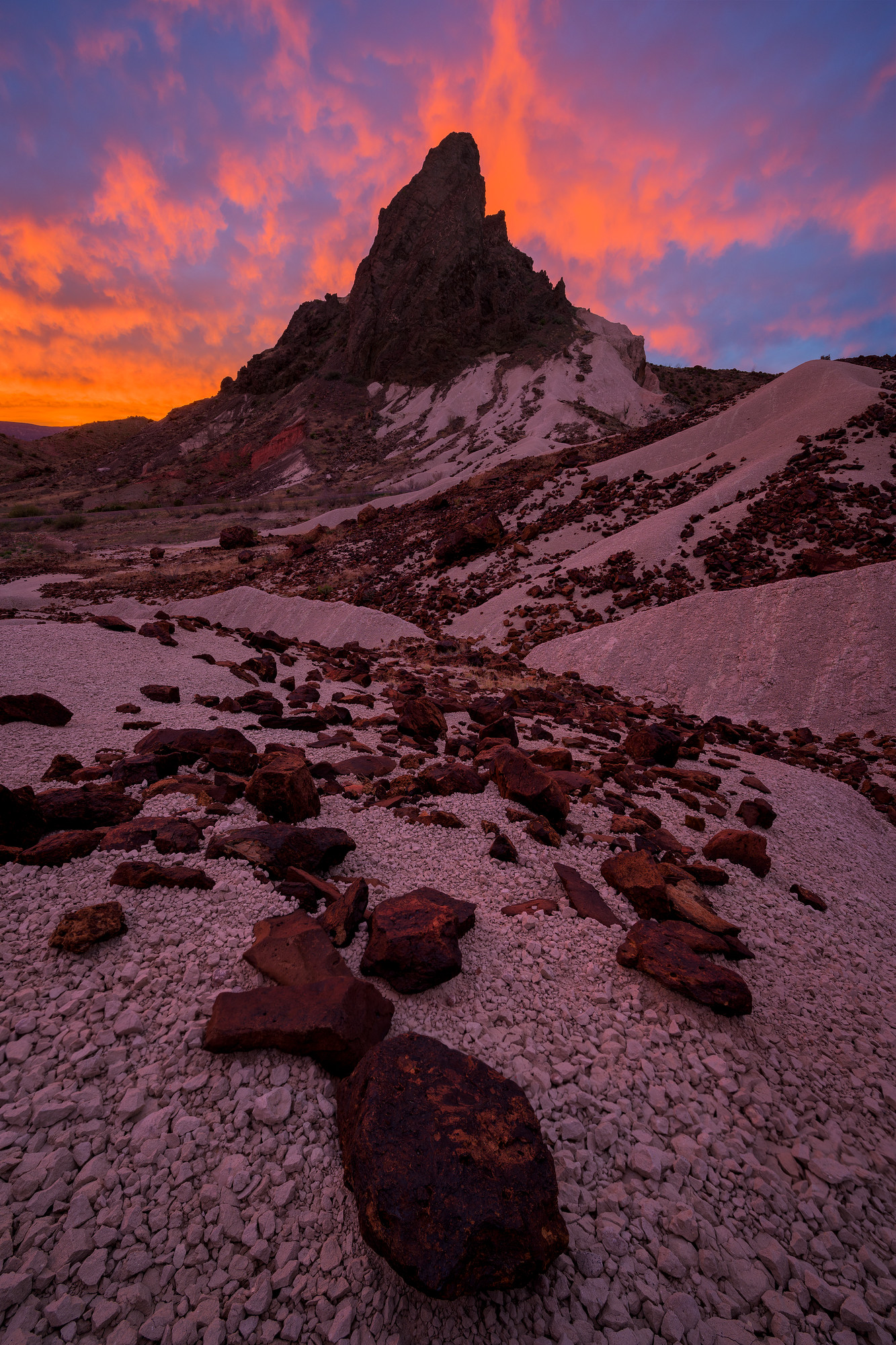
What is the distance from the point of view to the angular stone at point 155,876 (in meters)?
3.29

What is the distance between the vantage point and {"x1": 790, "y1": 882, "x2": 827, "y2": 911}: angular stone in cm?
440

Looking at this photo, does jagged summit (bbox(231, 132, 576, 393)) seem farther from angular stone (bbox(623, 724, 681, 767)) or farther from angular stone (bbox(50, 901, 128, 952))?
angular stone (bbox(50, 901, 128, 952))


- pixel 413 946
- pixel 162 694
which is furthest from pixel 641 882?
pixel 162 694

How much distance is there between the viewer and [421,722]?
7066 mm

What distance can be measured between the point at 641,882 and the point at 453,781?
80.7 inches

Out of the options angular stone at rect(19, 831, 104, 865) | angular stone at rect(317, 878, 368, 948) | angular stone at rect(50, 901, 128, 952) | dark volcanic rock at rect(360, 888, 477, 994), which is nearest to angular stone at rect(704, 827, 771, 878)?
dark volcanic rock at rect(360, 888, 477, 994)

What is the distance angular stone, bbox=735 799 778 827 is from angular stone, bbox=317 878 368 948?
4.41m

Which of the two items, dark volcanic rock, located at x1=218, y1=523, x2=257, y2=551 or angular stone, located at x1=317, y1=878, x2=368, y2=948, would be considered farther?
dark volcanic rock, located at x1=218, y1=523, x2=257, y2=551

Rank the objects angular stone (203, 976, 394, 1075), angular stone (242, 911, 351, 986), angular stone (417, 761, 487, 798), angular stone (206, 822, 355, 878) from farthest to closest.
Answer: angular stone (417, 761, 487, 798) < angular stone (206, 822, 355, 878) < angular stone (242, 911, 351, 986) < angular stone (203, 976, 394, 1075)

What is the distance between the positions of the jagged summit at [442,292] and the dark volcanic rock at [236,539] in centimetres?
3880

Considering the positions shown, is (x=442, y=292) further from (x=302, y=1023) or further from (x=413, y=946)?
(x=302, y=1023)

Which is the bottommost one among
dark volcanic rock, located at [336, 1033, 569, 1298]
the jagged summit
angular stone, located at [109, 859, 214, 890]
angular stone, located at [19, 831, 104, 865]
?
dark volcanic rock, located at [336, 1033, 569, 1298]

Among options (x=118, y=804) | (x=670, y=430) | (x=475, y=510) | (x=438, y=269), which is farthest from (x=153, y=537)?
(x=438, y=269)

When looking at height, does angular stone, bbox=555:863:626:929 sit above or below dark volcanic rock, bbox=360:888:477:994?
below
